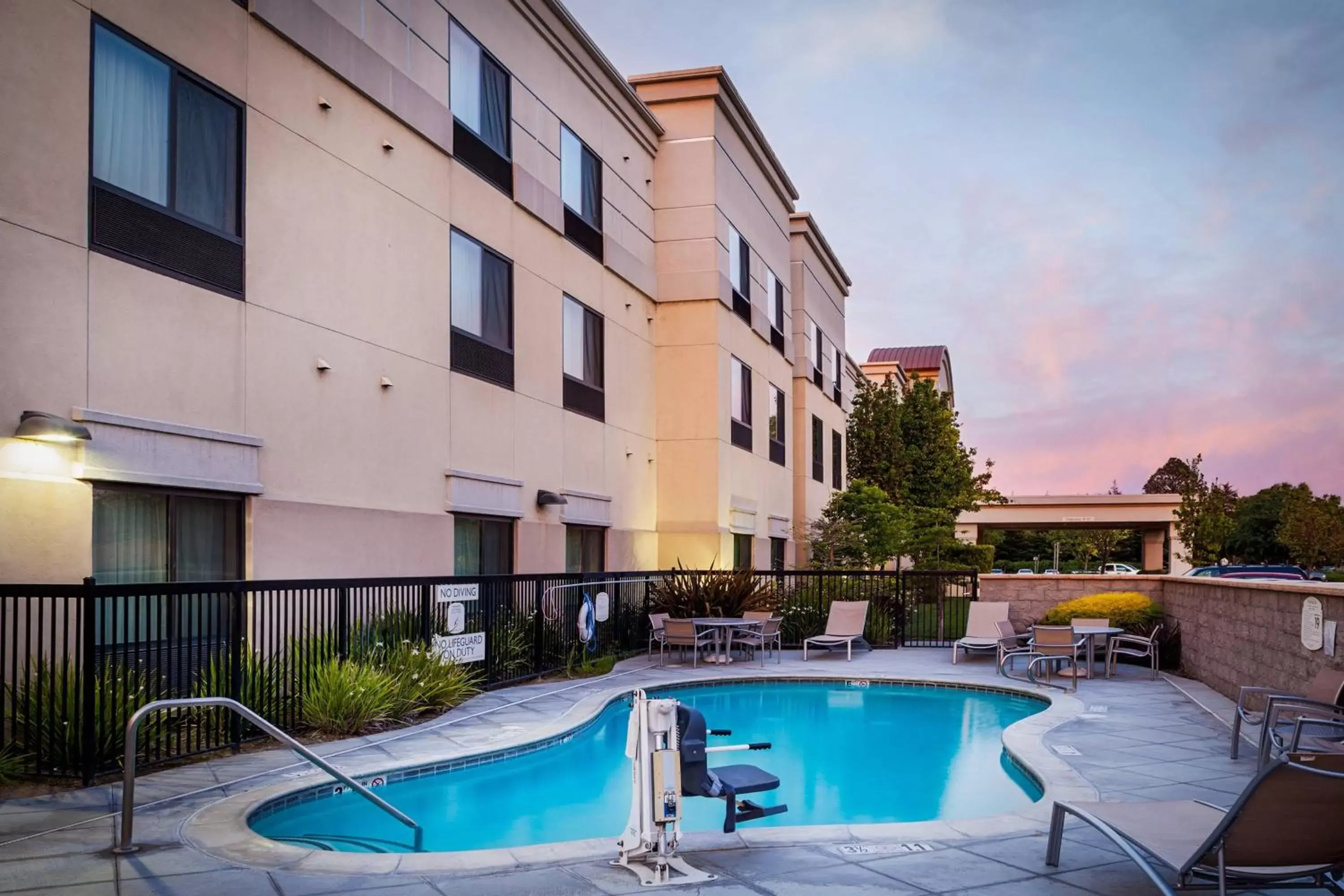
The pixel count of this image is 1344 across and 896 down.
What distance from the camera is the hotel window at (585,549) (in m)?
19.2

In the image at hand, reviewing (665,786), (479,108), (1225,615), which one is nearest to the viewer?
(665,786)

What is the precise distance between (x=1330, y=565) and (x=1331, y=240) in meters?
38.8

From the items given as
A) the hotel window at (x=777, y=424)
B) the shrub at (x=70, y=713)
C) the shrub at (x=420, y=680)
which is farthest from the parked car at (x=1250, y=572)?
the shrub at (x=70, y=713)

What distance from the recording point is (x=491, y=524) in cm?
1639

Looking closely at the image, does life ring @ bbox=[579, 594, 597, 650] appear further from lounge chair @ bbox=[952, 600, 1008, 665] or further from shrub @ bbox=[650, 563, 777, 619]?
lounge chair @ bbox=[952, 600, 1008, 665]

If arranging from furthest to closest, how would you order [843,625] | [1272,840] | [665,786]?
[843,625]
[665,786]
[1272,840]

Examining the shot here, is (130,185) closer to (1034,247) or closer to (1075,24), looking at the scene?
(1075,24)

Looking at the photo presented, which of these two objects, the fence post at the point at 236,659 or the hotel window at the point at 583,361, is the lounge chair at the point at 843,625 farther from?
the fence post at the point at 236,659

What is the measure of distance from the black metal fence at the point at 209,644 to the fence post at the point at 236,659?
0.5 inches

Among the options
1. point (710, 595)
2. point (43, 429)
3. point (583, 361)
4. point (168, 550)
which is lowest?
point (710, 595)

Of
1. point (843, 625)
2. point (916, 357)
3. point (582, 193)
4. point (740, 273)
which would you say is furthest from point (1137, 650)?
point (916, 357)

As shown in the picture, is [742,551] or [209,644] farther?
[742,551]

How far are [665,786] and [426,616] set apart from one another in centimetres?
683

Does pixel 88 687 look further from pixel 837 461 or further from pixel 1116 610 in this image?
pixel 837 461
